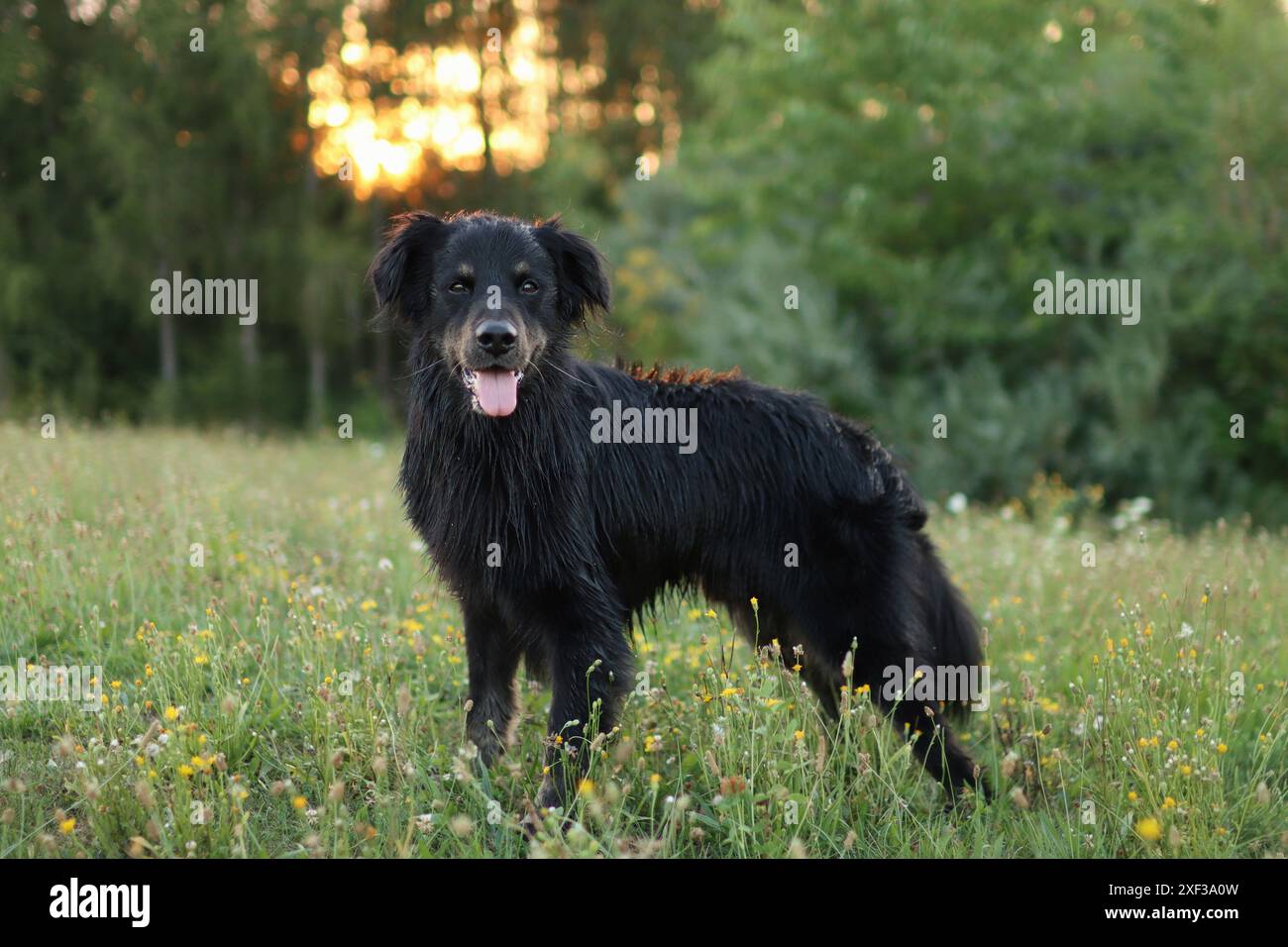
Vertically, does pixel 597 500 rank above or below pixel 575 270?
below

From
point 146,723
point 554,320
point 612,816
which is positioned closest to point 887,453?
point 554,320

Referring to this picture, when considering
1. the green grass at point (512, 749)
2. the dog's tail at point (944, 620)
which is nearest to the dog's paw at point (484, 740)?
the green grass at point (512, 749)

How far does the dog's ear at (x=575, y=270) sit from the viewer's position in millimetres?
4531

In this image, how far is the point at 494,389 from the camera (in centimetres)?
403

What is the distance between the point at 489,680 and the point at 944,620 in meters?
2.15

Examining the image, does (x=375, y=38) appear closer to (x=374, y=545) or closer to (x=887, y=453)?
(x=374, y=545)

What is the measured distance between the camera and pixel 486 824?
3.85 meters

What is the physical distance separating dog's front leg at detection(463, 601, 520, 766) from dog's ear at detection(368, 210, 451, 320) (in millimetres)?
1381

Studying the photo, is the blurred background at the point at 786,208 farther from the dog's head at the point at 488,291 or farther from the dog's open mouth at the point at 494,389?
the dog's open mouth at the point at 494,389

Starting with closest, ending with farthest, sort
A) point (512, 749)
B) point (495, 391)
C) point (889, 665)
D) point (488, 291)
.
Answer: point (495, 391) < point (488, 291) < point (889, 665) < point (512, 749)

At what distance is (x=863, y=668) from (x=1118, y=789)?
3.58 feet

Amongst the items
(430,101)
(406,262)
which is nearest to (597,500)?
(406,262)

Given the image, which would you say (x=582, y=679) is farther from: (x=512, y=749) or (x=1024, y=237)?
(x=1024, y=237)

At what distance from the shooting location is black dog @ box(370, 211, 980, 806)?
4.11 meters
